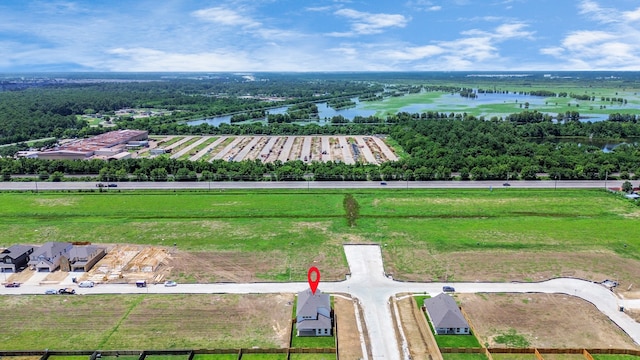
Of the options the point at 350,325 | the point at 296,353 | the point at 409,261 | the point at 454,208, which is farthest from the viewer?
the point at 454,208

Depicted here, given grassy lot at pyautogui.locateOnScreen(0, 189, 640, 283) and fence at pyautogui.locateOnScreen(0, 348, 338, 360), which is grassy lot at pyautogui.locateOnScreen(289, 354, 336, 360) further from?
grassy lot at pyautogui.locateOnScreen(0, 189, 640, 283)

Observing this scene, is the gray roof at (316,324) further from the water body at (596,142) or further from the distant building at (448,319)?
the water body at (596,142)

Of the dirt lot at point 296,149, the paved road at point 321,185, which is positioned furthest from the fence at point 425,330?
the dirt lot at point 296,149

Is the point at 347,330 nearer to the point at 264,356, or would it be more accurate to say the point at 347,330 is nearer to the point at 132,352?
the point at 264,356

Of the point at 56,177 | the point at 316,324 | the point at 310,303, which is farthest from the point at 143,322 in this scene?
the point at 56,177

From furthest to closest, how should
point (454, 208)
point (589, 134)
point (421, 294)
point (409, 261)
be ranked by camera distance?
point (589, 134) → point (454, 208) → point (409, 261) → point (421, 294)

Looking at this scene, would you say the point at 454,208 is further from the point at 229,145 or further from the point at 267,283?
the point at 229,145

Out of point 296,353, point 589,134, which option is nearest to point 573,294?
point 296,353
